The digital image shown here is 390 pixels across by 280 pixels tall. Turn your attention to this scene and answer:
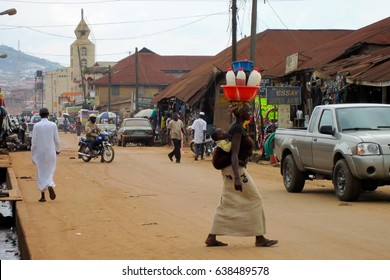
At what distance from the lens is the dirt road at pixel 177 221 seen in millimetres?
9492

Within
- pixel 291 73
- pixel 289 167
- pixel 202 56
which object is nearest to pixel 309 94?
pixel 291 73

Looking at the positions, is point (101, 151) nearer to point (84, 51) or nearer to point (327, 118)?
point (327, 118)

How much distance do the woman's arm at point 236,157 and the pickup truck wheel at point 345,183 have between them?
5596mm

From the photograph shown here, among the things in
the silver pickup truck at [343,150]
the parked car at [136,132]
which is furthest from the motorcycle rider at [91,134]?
the parked car at [136,132]

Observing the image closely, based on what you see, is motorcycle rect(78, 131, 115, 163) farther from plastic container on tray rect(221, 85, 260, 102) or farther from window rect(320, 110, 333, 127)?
plastic container on tray rect(221, 85, 260, 102)

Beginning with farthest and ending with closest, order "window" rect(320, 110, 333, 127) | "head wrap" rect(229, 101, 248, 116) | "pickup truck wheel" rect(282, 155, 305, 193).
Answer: "pickup truck wheel" rect(282, 155, 305, 193) → "window" rect(320, 110, 333, 127) → "head wrap" rect(229, 101, 248, 116)

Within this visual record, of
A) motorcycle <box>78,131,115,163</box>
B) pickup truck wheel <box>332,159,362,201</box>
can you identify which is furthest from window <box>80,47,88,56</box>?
pickup truck wheel <box>332,159,362,201</box>

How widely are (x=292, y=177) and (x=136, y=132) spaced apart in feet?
101

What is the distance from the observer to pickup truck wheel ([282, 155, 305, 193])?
1733 cm

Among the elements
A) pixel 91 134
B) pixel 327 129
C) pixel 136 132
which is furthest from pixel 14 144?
pixel 327 129

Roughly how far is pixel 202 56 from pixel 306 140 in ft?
313

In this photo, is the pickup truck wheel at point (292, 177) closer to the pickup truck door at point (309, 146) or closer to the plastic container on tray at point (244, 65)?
the pickup truck door at point (309, 146)

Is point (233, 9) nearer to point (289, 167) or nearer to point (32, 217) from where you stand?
point (289, 167)

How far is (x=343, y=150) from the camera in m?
15.1
